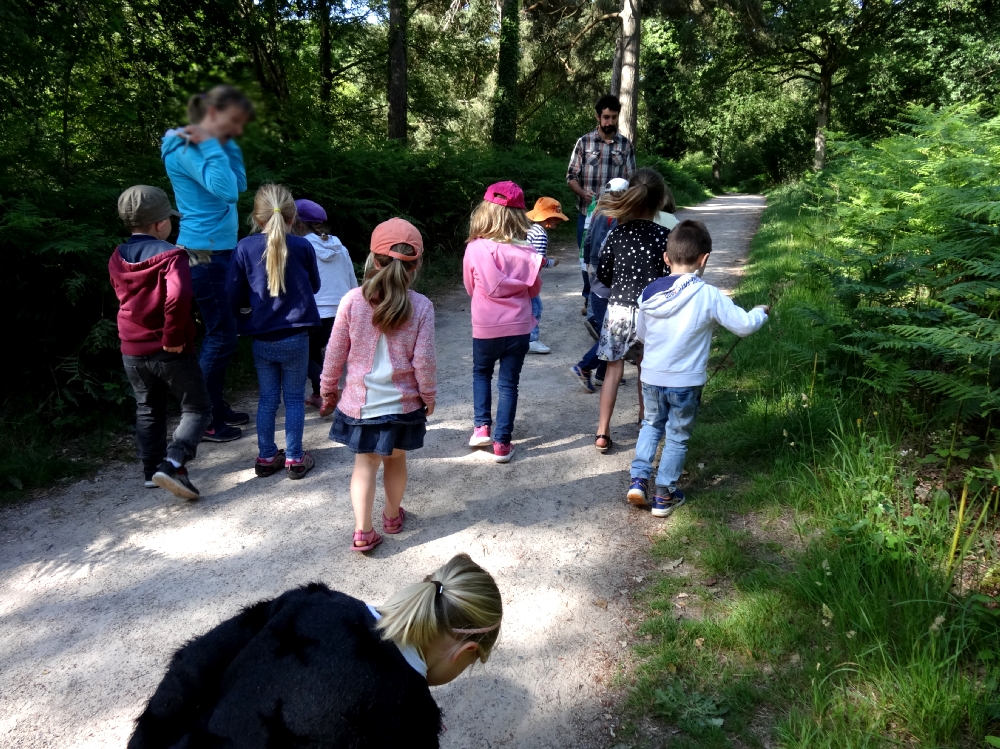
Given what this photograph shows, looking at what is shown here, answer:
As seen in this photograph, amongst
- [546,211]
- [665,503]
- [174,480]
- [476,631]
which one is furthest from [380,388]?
[546,211]

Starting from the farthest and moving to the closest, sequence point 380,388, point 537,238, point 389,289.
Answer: point 537,238, point 380,388, point 389,289

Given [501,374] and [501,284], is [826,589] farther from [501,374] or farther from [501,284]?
[501,284]

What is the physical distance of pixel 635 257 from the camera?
4766mm

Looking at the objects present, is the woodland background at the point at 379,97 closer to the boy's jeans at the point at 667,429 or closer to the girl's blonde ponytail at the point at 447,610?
the girl's blonde ponytail at the point at 447,610

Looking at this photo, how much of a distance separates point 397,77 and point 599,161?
815 cm

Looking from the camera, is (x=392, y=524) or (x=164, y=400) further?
(x=164, y=400)

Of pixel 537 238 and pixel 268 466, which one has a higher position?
pixel 537 238

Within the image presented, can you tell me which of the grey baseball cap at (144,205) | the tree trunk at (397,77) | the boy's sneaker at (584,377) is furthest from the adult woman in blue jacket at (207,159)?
the tree trunk at (397,77)

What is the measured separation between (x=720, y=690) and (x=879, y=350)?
9.21 ft

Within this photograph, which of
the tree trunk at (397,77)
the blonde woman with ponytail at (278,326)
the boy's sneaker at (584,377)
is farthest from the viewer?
the tree trunk at (397,77)

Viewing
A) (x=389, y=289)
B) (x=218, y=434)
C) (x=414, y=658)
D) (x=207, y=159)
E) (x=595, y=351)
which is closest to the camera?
(x=207, y=159)

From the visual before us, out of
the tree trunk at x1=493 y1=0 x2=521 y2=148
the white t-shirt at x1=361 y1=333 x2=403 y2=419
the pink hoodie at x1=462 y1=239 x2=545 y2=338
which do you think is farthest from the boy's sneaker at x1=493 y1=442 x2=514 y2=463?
the tree trunk at x1=493 y1=0 x2=521 y2=148

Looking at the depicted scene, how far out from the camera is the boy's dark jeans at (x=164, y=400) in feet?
14.0

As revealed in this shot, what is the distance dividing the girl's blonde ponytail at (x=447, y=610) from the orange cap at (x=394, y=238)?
6.59 ft
